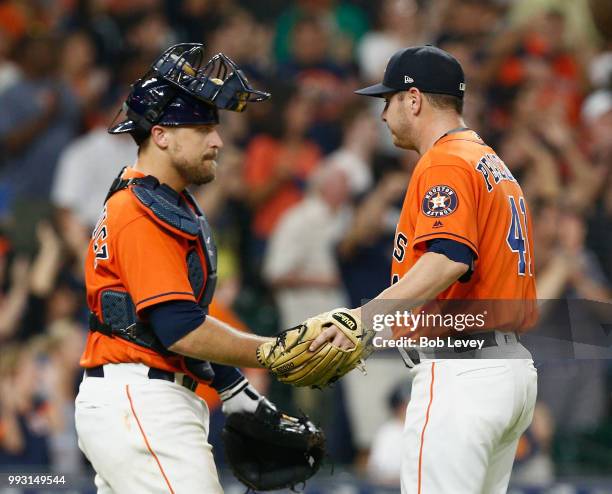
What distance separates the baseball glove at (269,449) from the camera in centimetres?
455

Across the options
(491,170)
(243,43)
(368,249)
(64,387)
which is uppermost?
(243,43)

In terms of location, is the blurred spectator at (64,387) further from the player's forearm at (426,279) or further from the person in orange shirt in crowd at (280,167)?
the player's forearm at (426,279)

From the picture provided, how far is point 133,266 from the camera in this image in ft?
13.1

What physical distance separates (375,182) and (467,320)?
452cm

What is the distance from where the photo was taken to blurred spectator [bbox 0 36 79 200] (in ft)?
29.5

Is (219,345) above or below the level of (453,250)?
below

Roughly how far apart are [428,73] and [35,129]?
5.60m

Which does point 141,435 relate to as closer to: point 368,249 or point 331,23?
point 368,249

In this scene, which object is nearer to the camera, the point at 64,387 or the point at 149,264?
the point at 149,264

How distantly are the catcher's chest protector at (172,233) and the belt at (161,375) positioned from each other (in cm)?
8

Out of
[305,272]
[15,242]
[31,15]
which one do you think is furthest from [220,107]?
[31,15]

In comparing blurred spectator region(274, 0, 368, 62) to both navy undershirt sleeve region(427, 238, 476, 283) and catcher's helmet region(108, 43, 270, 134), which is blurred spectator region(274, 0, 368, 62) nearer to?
catcher's helmet region(108, 43, 270, 134)

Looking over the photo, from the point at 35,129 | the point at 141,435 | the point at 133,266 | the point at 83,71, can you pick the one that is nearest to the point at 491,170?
the point at 133,266

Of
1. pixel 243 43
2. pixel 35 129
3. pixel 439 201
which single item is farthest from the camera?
pixel 243 43
